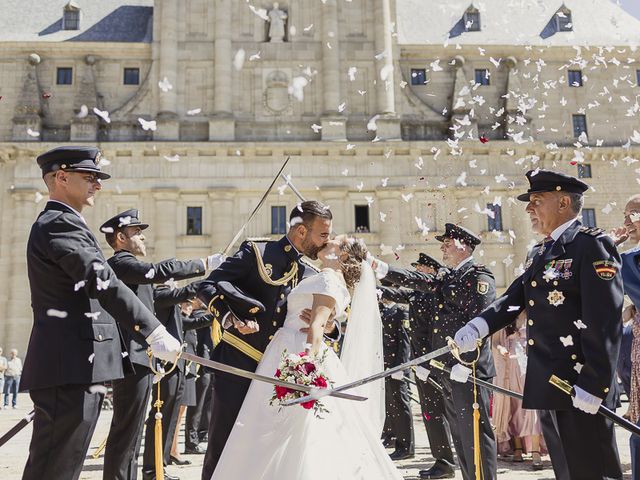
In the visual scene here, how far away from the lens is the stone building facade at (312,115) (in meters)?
31.6

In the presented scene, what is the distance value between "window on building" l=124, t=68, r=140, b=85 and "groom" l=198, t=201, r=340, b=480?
1246 inches

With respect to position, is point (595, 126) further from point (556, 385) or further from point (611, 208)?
point (556, 385)

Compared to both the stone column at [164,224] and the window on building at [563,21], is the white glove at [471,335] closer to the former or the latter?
the stone column at [164,224]

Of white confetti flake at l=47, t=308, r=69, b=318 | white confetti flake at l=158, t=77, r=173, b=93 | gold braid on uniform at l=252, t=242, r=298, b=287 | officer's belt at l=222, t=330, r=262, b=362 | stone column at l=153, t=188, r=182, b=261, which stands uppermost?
white confetti flake at l=158, t=77, r=173, b=93

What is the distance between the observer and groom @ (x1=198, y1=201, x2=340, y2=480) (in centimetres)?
549

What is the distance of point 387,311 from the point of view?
11523 mm

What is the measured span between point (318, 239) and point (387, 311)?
6022 mm

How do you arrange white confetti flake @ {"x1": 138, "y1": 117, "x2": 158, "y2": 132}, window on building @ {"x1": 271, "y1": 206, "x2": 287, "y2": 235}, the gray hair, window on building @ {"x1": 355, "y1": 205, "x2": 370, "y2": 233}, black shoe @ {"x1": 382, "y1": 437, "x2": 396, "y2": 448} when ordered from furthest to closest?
1. window on building @ {"x1": 355, "y1": 205, "x2": 370, "y2": 233}
2. window on building @ {"x1": 271, "y1": 206, "x2": 287, "y2": 235}
3. white confetti flake @ {"x1": 138, "y1": 117, "x2": 158, "y2": 132}
4. black shoe @ {"x1": 382, "y1": 437, "x2": 396, "y2": 448}
5. the gray hair

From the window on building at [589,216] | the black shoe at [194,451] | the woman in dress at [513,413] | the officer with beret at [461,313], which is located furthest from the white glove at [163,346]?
the window on building at [589,216]

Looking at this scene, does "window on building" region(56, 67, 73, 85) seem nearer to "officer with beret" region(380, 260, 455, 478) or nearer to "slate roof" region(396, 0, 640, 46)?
"slate roof" region(396, 0, 640, 46)

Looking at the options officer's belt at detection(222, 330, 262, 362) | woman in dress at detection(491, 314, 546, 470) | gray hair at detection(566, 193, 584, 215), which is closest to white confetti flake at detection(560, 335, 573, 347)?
gray hair at detection(566, 193, 584, 215)

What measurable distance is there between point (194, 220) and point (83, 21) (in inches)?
584

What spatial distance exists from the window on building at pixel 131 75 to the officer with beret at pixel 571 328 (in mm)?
33127

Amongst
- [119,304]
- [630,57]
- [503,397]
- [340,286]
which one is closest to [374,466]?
[340,286]
